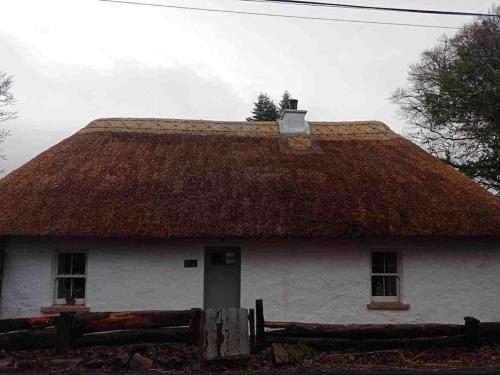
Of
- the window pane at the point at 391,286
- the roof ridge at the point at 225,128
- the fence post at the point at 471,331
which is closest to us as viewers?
the fence post at the point at 471,331

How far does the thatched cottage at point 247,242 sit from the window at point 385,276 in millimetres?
24

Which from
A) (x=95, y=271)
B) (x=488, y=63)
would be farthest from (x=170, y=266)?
(x=488, y=63)

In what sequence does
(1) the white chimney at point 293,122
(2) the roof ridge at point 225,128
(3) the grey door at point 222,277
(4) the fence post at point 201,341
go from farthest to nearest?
1. (1) the white chimney at point 293,122
2. (2) the roof ridge at point 225,128
3. (3) the grey door at point 222,277
4. (4) the fence post at point 201,341

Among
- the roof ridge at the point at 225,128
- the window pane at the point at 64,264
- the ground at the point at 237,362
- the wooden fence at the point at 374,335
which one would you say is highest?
the roof ridge at the point at 225,128

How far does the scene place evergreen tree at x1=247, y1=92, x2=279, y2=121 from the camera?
35281mm

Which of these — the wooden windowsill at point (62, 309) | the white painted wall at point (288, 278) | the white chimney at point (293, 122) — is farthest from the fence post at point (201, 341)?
the white chimney at point (293, 122)

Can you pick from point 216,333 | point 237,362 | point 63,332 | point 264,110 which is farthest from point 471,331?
point 264,110

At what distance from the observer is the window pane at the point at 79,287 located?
32.4ft

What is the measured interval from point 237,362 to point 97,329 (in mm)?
2222

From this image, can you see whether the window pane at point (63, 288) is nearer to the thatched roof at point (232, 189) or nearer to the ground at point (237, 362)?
the thatched roof at point (232, 189)

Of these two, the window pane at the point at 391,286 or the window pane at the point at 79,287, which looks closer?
the window pane at the point at 79,287

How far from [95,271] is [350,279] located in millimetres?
5764

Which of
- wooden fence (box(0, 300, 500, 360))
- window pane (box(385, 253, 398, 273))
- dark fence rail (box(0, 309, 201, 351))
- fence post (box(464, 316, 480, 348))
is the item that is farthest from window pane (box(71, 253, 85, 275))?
fence post (box(464, 316, 480, 348))

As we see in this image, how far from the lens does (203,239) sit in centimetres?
988
